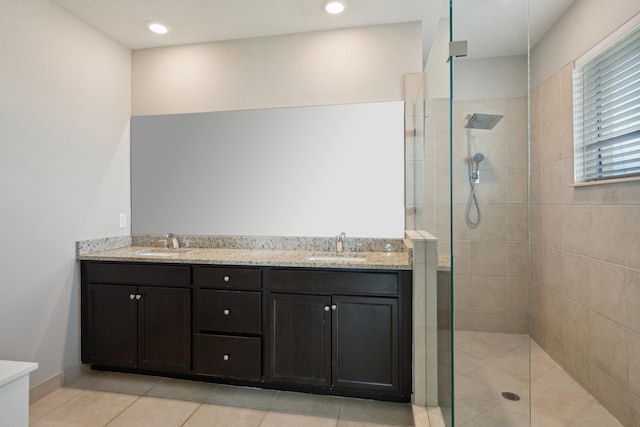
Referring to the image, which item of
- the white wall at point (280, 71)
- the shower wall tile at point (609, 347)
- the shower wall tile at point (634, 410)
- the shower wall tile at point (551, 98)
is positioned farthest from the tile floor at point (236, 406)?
the white wall at point (280, 71)

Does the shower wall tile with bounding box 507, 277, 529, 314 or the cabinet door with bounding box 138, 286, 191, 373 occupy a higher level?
the shower wall tile with bounding box 507, 277, 529, 314

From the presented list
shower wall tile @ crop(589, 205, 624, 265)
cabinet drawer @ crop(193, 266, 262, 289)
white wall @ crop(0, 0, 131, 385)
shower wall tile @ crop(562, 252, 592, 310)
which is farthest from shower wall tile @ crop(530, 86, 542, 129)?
white wall @ crop(0, 0, 131, 385)

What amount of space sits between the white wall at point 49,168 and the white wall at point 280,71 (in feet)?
1.18

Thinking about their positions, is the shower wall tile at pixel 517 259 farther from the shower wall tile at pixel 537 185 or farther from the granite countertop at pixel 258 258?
the shower wall tile at pixel 537 185

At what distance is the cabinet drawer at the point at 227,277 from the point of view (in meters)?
2.14

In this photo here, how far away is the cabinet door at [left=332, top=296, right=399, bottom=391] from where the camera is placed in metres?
1.98

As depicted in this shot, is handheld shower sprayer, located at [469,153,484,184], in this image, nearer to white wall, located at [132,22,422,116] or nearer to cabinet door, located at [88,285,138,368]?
white wall, located at [132,22,422,116]

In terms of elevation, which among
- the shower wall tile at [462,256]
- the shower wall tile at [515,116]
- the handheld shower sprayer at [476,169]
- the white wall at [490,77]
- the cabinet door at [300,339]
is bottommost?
the cabinet door at [300,339]

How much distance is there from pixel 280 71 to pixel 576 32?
2.07 meters

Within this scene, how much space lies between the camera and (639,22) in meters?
1.62

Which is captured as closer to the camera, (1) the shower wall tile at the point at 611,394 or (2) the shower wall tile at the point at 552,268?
(1) the shower wall tile at the point at 611,394

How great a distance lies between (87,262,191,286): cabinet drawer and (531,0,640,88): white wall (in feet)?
9.62

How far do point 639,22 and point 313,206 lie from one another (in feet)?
6.88

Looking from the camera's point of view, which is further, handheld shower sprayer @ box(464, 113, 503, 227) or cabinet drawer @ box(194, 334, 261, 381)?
cabinet drawer @ box(194, 334, 261, 381)
